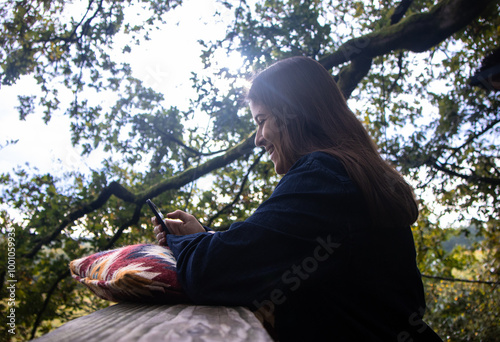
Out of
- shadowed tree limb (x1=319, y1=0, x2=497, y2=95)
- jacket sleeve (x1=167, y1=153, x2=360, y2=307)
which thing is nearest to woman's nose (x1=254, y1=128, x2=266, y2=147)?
jacket sleeve (x1=167, y1=153, x2=360, y2=307)

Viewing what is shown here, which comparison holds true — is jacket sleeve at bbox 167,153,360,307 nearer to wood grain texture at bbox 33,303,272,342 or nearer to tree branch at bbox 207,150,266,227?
wood grain texture at bbox 33,303,272,342

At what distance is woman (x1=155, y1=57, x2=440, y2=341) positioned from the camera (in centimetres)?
99

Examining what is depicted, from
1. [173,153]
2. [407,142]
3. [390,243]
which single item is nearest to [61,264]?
[173,153]

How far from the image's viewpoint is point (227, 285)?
977 mm

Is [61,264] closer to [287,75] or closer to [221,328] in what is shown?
[287,75]

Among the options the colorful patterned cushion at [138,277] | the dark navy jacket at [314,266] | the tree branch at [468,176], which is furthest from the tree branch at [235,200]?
the dark navy jacket at [314,266]

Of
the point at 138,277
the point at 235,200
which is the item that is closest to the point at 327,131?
the point at 138,277

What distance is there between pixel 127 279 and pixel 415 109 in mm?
7521

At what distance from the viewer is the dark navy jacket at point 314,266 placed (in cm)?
98

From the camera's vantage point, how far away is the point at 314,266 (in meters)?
1.00

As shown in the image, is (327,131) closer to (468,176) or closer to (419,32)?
(419,32)

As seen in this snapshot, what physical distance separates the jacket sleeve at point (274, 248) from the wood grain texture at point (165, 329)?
0.18 m

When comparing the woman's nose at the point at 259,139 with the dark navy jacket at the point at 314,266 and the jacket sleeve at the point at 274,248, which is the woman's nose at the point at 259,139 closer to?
the dark navy jacket at the point at 314,266

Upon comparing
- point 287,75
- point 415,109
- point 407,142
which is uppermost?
point 415,109
